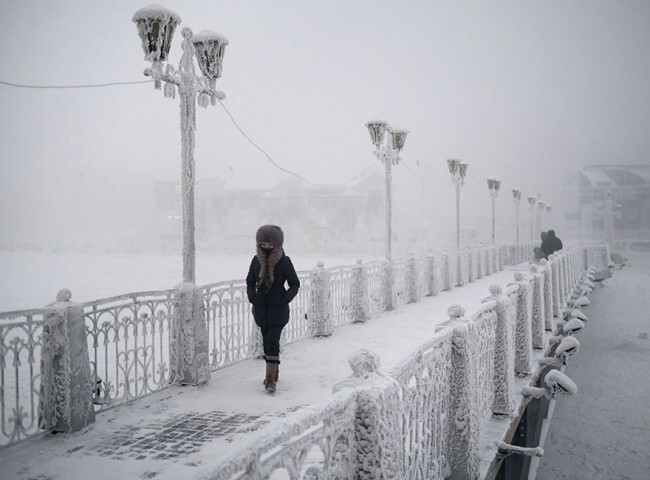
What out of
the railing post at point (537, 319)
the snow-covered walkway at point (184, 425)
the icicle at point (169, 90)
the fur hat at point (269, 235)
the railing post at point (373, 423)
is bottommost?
the snow-covered walkway at point (184, 425)

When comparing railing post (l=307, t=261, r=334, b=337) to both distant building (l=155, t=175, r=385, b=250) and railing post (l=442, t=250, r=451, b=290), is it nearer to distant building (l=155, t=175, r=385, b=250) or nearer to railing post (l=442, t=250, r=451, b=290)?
railing post (l=442, t=250, r=451, b=290)

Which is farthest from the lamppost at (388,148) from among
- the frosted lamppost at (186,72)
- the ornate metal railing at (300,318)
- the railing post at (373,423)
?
the railing post at (373,423)

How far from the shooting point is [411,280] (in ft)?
53.5

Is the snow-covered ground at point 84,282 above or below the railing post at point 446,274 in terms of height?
below

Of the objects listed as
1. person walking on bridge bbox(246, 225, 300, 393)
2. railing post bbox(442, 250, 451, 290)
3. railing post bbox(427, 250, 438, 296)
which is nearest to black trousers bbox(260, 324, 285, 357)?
person walking on bridge bbox(246, 225, 300, 393)

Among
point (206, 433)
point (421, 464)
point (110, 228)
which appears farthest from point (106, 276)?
point (110, 228)

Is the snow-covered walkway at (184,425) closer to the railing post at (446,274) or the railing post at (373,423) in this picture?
the railing post at (373,423)

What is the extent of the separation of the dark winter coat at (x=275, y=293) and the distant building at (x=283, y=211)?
4938 centimetres

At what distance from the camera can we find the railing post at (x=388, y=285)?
47.6 ft

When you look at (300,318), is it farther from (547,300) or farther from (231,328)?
(547,300)

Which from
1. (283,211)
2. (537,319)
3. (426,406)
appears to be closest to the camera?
(426,406)

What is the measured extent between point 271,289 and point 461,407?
3113 millimetres

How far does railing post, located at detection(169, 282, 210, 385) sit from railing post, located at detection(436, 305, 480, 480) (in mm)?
3894

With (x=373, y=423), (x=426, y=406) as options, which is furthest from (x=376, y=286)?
(x=373, y=423)
